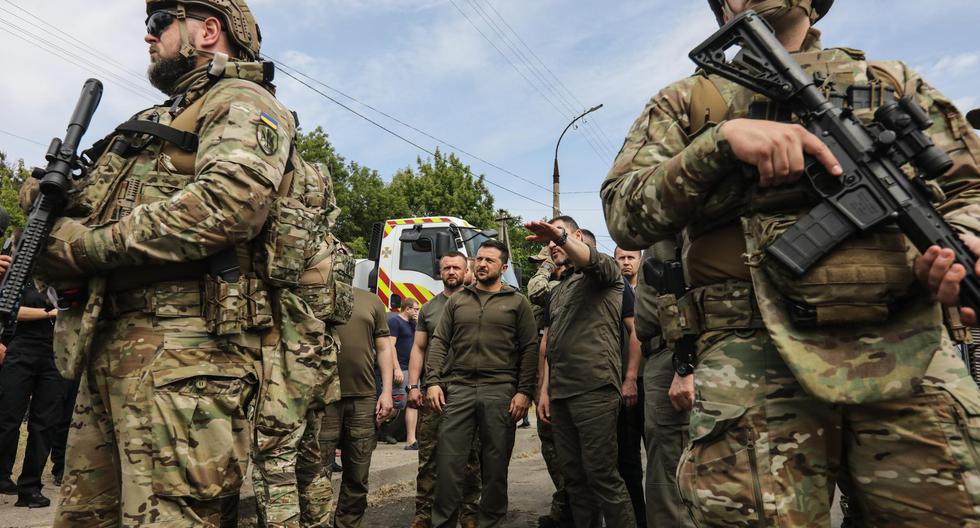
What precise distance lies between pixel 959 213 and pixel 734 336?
2.03 ft

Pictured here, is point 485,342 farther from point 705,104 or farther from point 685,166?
point 685,166

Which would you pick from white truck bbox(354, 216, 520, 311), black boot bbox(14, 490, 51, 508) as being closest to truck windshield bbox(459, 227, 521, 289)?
white truck bbox(354, 216, 520, 311)

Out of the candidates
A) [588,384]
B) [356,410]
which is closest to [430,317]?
[356,410]

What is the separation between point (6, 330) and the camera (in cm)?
241

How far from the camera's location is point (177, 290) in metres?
2.32

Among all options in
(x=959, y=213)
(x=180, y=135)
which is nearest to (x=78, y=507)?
(x=180, y=135)

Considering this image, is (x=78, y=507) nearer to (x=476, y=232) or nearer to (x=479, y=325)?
(x=479, y=325)

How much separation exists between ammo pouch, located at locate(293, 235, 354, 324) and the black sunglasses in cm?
143

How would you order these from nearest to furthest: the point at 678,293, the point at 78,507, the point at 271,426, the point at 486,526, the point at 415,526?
the point at 678,293 < the point at 78,507 < the point at 271,426 < the point at 486,526 < the point at 415,526

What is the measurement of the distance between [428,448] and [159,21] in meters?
3.75

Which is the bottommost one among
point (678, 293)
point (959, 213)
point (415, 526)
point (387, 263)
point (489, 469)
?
point (415, 526)

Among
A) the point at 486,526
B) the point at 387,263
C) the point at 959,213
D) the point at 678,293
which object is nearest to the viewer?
the point at 959,213

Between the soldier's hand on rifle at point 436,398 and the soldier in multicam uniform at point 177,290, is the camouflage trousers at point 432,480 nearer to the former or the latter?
the soldier's hand on rifle at point 436,398

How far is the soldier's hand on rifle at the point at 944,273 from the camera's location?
57.6 inches
